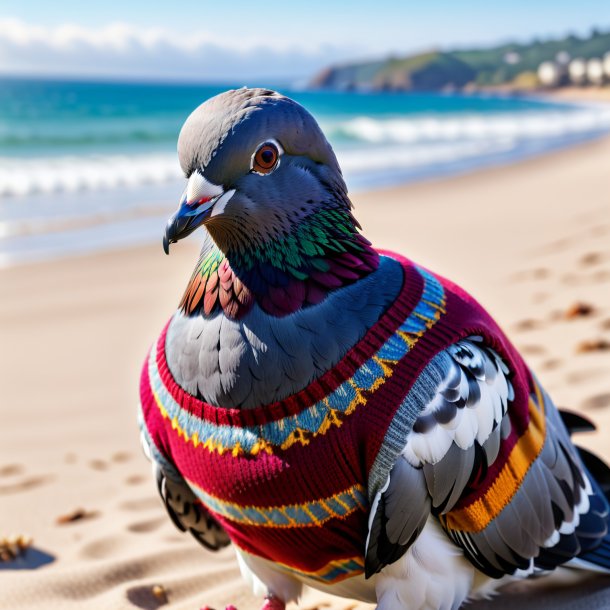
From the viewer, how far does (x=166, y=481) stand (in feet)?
6.89

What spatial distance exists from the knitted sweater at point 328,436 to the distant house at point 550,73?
6986 cm

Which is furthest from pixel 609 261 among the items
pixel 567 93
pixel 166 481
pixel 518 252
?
pixel 567 93

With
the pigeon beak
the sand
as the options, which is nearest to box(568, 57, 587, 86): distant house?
the sand

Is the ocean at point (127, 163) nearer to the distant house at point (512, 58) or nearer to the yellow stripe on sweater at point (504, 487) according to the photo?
the yellow stripe on sweater at point (504, 487)

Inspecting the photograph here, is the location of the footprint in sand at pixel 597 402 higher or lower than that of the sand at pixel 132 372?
higher

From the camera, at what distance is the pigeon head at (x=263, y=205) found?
5.38ft

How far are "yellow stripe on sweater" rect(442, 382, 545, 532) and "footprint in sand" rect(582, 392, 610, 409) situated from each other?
153cm

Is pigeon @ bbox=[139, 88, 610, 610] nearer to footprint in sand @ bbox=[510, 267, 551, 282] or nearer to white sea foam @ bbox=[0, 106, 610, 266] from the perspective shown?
footprint in sand @ bbox=[510, 267, 551, 282]

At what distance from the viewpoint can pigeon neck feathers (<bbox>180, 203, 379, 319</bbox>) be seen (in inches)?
66.4

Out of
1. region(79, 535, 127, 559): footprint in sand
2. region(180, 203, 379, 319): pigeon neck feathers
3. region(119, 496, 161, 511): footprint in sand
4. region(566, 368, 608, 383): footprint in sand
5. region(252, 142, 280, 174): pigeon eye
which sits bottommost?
region(119, 496, 161, 511): footprint in sand

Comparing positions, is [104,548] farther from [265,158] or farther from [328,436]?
[265,158]

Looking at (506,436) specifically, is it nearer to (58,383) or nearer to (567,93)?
(58,383)

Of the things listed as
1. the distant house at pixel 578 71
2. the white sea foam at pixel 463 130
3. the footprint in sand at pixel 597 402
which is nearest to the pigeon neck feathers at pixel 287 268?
the footprint in sand at pixel 597 402

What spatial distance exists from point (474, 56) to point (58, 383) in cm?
8064
